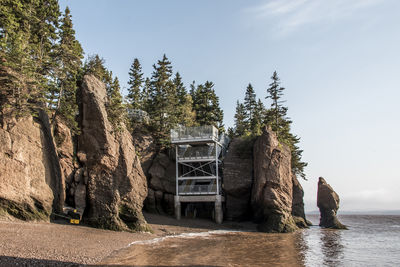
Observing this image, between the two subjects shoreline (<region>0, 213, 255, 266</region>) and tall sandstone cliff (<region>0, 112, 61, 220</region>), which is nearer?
shoreline (<region>0, 213, 255, 266</region>)

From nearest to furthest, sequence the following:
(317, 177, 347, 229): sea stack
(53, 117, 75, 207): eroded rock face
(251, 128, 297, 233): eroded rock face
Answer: (53, 117, 75, 207): eroded rock face
(251, 128, 297, 233): eroded rock face
(317, 177, 347, 229): sea stack

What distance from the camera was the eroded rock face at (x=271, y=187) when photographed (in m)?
29.8

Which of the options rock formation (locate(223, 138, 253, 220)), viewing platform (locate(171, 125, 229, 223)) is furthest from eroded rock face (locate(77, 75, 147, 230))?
rock formation (locate(223, 138, 253, 220))

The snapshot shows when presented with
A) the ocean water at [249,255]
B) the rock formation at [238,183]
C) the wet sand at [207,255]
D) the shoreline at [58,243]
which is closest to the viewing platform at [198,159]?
the rock formation at [238,183]

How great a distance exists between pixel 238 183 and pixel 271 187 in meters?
4.72

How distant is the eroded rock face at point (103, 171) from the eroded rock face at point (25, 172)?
2.97 meters

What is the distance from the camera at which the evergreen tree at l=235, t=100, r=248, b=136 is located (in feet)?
170

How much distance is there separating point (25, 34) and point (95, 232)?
16.9 m

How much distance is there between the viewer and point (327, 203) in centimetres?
4153

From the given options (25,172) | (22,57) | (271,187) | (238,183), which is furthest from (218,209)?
(22,57)

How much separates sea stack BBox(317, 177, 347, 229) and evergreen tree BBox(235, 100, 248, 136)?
51.6 ft

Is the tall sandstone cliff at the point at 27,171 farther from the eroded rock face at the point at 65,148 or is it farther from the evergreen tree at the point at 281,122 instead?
the evergreen tree at the point at 281,122

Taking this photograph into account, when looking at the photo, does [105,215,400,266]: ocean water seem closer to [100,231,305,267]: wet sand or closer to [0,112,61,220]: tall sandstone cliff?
[100,231,305,267]: wet sand

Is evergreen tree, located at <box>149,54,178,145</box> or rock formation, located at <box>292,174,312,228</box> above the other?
evergreen tree, located at <box>149,54,178,145</box>
